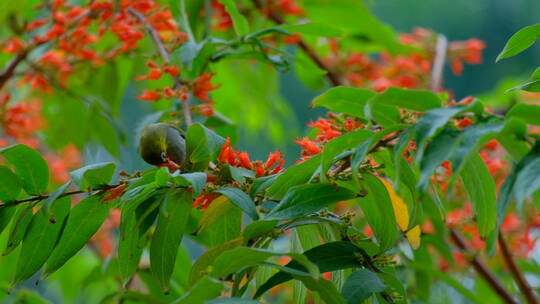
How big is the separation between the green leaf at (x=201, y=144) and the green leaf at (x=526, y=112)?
20cm

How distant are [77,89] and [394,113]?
94cm

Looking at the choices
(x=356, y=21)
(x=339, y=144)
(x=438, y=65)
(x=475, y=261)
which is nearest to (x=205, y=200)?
(x=339, y=144)

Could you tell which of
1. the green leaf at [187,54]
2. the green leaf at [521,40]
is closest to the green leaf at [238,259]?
the green leaf at [521,40]

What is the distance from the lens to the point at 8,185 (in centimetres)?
56

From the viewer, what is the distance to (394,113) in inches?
20.5

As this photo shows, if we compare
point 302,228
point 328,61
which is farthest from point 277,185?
point 328,61

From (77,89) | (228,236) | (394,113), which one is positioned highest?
(394,113)

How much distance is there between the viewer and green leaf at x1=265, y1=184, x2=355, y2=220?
494 millimetres

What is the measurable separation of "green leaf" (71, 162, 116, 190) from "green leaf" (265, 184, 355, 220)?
0.40 feet

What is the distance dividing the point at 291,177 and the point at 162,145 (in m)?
0.12

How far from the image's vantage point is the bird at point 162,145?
1.94 ft

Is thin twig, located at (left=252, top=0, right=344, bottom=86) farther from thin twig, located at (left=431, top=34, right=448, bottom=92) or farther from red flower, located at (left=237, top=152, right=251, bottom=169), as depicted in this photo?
red flower, located at (left=237, top=152, right=251, bottom=169)

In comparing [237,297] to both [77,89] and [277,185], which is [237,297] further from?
[77,89]

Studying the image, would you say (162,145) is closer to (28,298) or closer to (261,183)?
(261,183)
